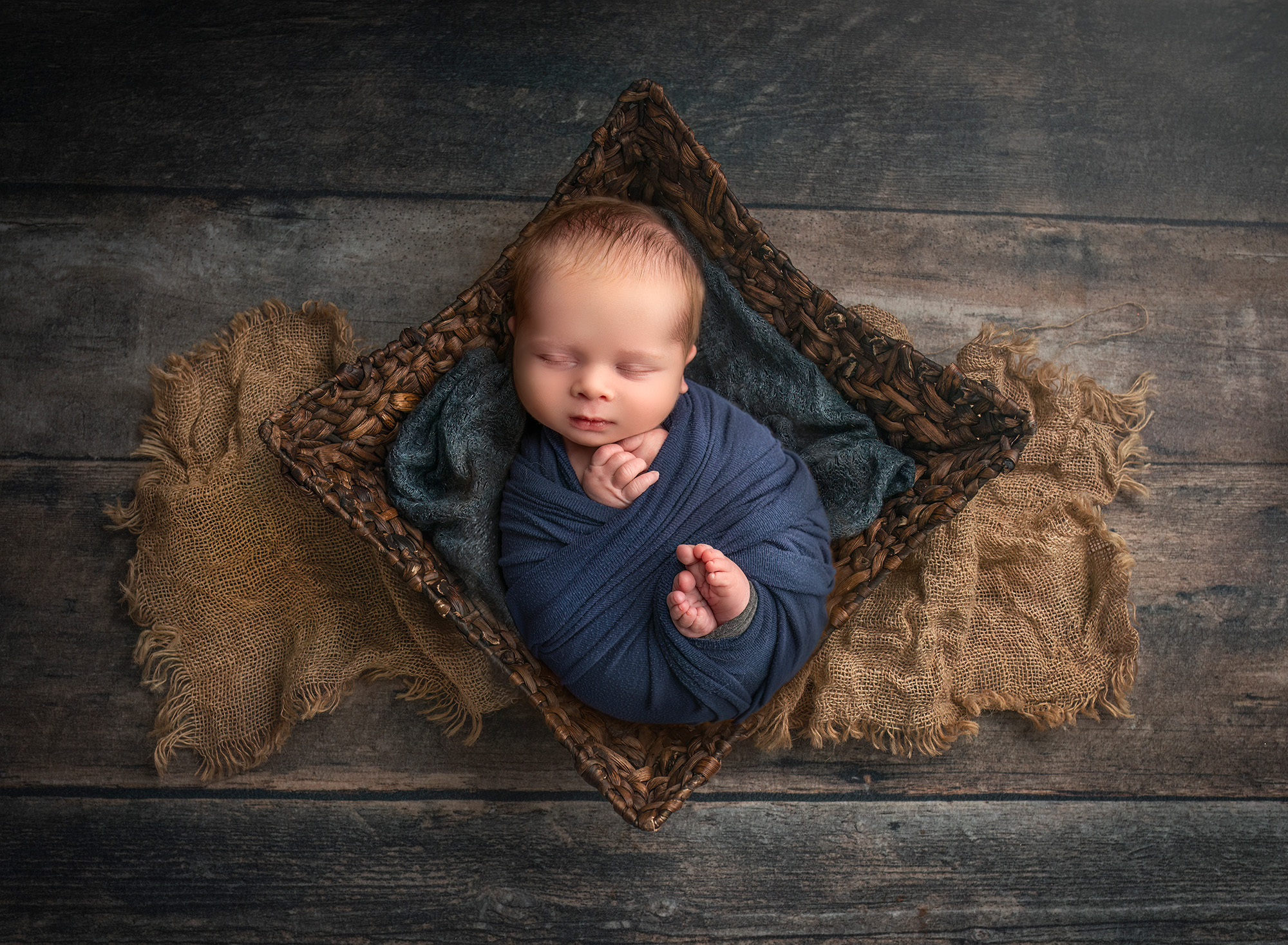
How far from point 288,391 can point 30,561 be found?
50cm

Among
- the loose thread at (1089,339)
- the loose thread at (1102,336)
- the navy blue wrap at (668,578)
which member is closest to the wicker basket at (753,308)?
the navy blue wrap at (668,578)

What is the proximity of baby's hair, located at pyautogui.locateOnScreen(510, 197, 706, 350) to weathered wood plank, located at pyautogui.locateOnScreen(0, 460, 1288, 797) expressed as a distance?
0.67 m

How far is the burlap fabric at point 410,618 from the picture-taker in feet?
4.28

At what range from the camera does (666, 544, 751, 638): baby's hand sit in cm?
104

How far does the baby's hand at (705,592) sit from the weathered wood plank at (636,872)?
422 mm

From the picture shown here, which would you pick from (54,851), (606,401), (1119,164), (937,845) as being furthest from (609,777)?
(1119,164)

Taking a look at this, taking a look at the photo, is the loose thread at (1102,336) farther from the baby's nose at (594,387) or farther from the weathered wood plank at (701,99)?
the baby's nose at (594,387)

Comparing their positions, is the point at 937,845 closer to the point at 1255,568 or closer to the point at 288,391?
the point at 1255,568

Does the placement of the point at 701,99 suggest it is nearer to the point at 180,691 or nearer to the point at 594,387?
the point at 594,387

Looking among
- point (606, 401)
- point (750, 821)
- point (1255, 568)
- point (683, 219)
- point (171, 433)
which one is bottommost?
point (750, 821)

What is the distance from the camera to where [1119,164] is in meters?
1.53

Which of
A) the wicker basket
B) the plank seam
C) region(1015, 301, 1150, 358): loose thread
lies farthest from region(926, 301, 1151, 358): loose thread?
the wicker basket

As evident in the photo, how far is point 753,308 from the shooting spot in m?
1.36

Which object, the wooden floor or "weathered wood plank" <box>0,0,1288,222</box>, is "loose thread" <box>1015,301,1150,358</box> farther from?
"weathered wood plank" <box>0,0,1288,222</box>
